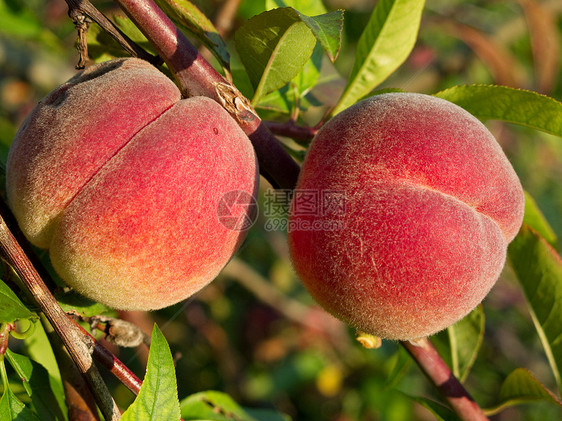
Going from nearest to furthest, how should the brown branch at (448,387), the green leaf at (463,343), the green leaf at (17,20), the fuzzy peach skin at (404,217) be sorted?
the fuzzy peach skin at (404,217), the brown branch at (448,387), the green leaf at (463,343), the green leaf at (17,20)

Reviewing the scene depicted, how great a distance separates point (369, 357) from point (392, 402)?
0.36 metres

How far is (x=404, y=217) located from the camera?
37.9 inches

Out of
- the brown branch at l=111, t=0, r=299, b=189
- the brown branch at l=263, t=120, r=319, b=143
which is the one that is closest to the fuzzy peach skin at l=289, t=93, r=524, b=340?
the brown branch at l=111, t=0, r=299, b=189

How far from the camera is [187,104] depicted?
39.3 inches

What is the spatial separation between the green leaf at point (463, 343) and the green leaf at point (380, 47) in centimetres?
67

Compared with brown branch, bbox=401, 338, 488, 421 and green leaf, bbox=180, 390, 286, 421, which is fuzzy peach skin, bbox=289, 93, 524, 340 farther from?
green leaf, bbox=180, 390, 286, 421

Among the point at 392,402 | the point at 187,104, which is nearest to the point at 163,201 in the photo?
the point at 187,104

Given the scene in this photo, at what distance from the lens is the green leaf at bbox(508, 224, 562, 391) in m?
1.34

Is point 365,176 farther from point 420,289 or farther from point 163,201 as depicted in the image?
point 163,201

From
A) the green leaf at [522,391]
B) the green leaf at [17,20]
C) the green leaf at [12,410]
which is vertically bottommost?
the green leaf at [522,391]

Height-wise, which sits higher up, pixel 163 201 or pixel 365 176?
pixel 163 201

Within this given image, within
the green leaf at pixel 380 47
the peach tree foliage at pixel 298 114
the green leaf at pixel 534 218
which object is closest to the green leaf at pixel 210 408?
the peach tree foliage at pixel 298 114

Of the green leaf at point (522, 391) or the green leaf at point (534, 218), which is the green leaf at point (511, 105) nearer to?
the green leaf at point (534, 218)

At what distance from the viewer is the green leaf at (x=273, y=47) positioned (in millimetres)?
1055
